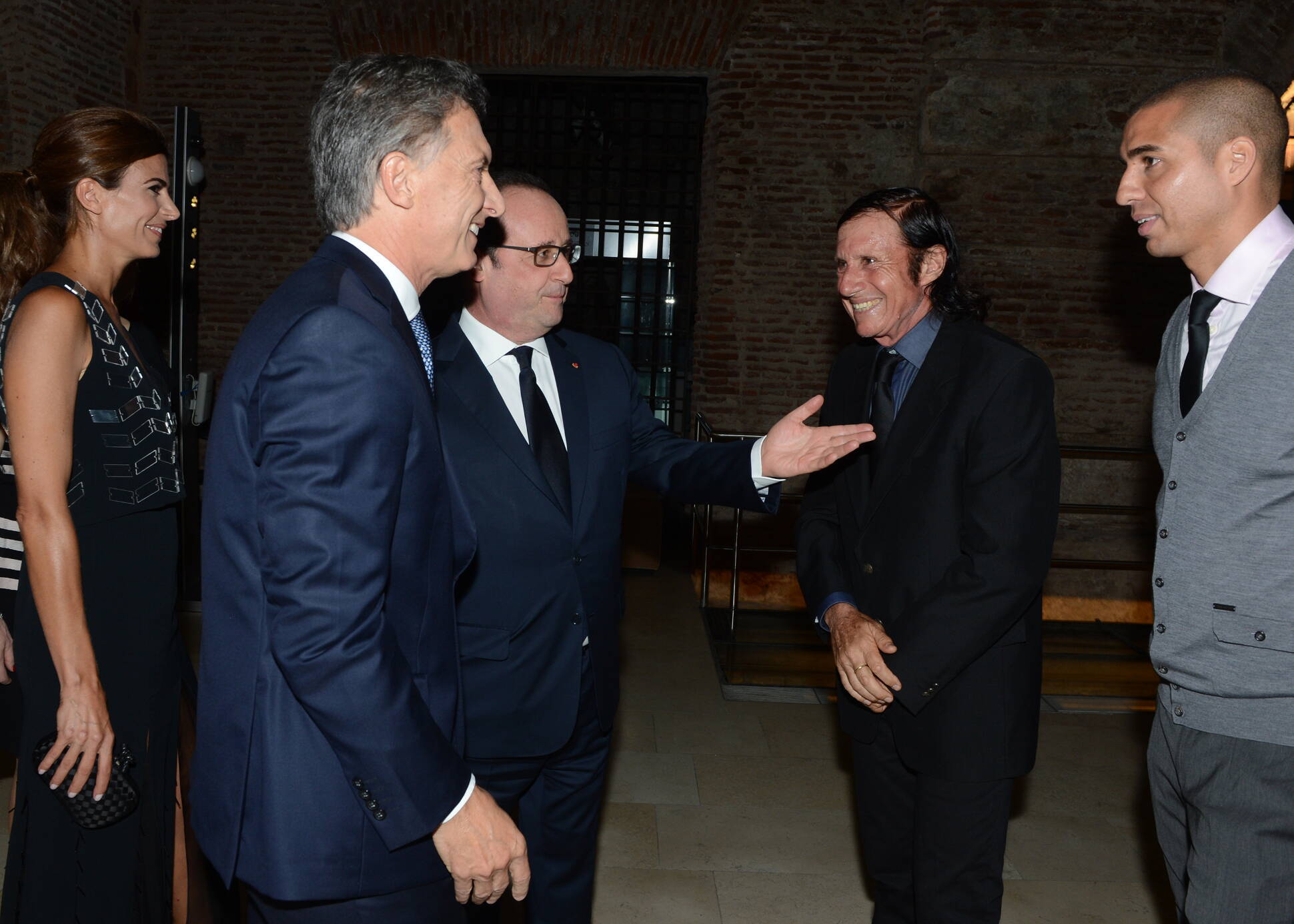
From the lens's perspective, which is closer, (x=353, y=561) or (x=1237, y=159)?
(x=353, y=561)

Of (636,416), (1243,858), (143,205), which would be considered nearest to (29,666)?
(143,205)

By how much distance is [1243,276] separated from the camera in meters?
1.87

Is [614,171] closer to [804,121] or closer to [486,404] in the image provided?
[804,121]

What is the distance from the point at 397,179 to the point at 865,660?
150 centimetres

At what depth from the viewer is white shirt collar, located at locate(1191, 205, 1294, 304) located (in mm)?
1852

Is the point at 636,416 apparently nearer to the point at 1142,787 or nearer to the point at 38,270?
the point at 38,270

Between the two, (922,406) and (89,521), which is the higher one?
(922,406)

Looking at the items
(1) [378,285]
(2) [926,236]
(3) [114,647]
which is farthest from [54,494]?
(2) [926,236]

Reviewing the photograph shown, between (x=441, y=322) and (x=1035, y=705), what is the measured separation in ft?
22.4

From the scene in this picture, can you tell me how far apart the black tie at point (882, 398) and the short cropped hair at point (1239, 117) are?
82 cm

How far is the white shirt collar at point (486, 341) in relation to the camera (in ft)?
7.67

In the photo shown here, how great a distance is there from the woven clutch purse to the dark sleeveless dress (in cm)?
3

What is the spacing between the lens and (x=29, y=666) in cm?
223

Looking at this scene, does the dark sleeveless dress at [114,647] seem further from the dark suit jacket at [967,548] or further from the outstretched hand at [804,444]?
the dark suit jacket at [967,548]
